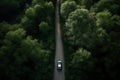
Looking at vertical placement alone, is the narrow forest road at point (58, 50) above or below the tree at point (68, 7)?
below

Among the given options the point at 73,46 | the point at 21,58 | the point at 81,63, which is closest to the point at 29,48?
the point at 21,58

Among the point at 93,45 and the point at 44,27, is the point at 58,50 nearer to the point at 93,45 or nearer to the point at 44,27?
the point at 44,27

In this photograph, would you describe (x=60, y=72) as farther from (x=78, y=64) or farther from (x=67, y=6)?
(x=67, y=6)

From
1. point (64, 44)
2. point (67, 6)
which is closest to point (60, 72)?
point (64, 44)

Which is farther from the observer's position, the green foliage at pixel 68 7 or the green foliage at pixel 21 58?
the green foliage at pixel 68 7

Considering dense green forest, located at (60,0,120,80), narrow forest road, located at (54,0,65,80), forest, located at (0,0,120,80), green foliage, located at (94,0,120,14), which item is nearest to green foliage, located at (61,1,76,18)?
forest, located at (0,0,120,80)

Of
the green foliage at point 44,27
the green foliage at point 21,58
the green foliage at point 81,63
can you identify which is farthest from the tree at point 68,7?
the green foliage at point 81,63

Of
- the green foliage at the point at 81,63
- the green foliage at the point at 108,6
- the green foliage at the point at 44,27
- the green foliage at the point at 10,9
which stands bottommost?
the green foliage at the point at 81,63

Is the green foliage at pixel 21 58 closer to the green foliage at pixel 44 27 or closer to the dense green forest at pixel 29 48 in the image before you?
the dense green forest at pixel 29 48
